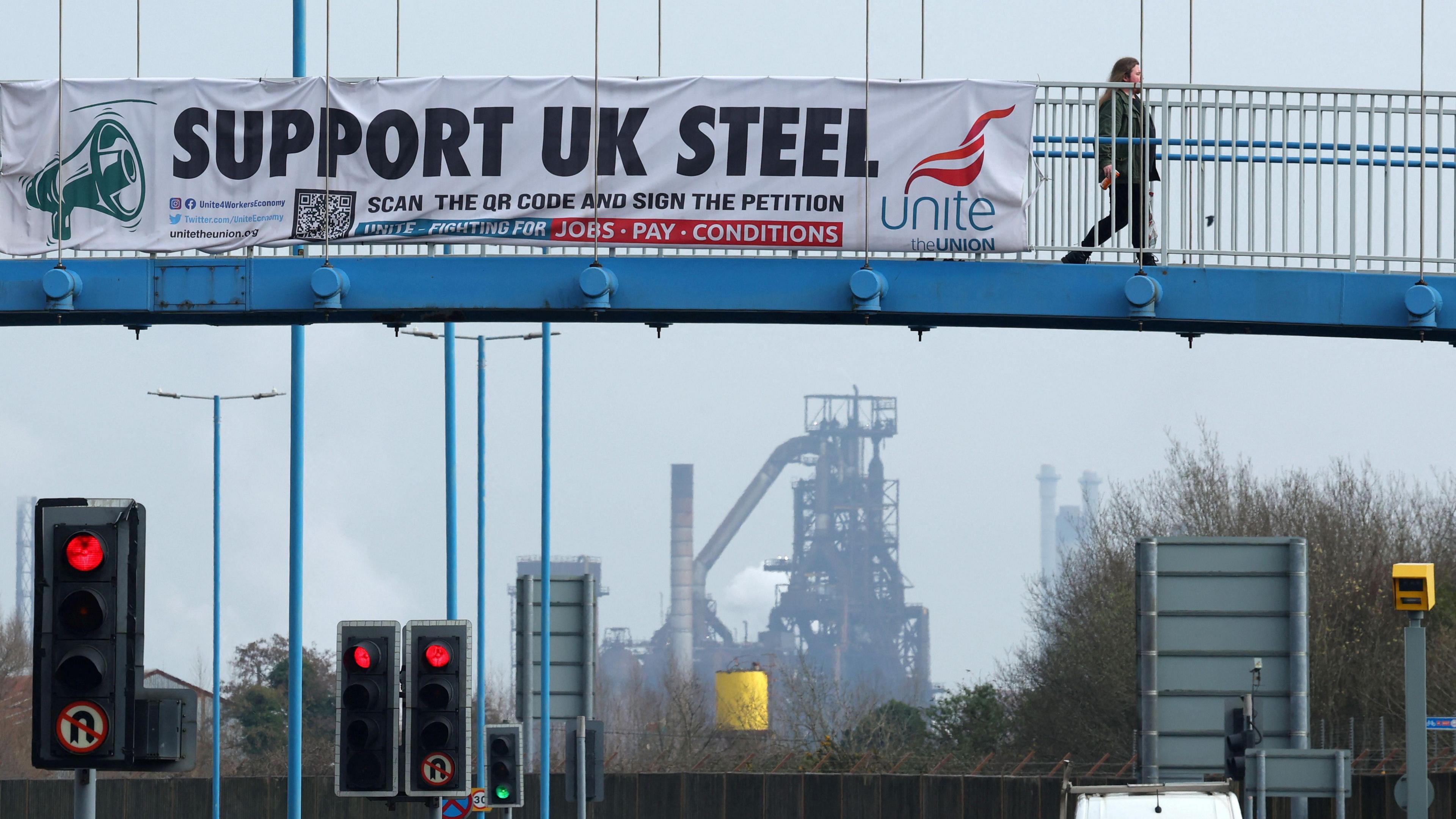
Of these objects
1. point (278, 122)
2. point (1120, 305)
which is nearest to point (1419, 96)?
point (1120, 305)

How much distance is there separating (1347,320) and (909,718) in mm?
58018

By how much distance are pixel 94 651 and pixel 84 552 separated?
1.59 ft

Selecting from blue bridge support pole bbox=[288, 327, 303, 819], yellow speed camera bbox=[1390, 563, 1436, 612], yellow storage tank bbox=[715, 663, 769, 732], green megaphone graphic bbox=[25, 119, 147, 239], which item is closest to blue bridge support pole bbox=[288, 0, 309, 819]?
blue bridge support pole bbox=[288, 327, 303, 819]

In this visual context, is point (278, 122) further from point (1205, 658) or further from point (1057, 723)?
point (1057, 723)

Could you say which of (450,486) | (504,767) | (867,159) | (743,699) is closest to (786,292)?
(867,159)

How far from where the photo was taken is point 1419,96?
49.9 ft

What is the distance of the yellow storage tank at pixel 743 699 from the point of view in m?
92.6

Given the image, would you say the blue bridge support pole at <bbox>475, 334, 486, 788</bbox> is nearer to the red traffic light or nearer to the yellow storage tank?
the red traffic light

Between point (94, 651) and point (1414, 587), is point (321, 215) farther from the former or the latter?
point (1414, 587)

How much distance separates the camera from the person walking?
1499cm

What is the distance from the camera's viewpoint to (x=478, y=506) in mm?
37719

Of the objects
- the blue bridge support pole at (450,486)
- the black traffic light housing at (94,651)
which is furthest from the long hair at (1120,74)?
the blue bridge support pole at (450,486)

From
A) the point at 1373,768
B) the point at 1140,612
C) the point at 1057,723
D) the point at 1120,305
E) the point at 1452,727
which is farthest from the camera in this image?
the point at 1057,723

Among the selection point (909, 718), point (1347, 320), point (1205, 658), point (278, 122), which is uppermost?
point (278, 122)
